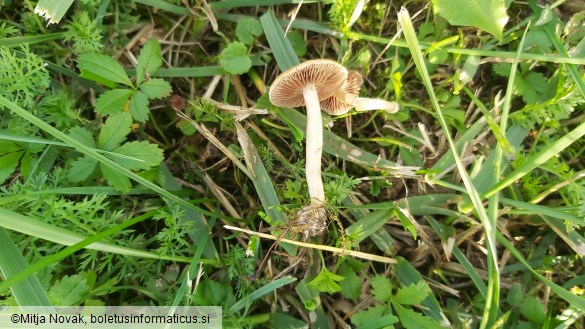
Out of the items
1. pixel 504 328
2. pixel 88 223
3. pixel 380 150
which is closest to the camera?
pixel 88 223

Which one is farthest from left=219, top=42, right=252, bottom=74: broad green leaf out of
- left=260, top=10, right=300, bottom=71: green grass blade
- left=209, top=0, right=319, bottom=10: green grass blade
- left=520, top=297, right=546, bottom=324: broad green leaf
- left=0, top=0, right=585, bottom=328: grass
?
left=520, top=297, right=546, bottom=324: broad green leaf

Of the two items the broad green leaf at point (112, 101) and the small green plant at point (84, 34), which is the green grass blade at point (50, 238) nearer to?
the broad green leaf at point (112, 101)

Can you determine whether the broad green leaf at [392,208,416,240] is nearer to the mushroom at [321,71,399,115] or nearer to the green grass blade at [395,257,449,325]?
the green grass blade at [395,257,449,325]

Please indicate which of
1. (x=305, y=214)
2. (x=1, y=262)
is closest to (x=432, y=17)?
(x=305, y=214)

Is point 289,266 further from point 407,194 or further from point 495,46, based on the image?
point 495,46

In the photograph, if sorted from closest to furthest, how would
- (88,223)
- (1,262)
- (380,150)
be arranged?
(1,262)
(88,223)
(380,150)

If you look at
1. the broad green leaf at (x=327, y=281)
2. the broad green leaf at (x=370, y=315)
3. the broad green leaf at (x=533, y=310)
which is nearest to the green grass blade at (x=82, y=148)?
the broad green leaf at (x=327, y=281)

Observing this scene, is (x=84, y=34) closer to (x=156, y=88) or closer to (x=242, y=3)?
(x=156, y=88)
